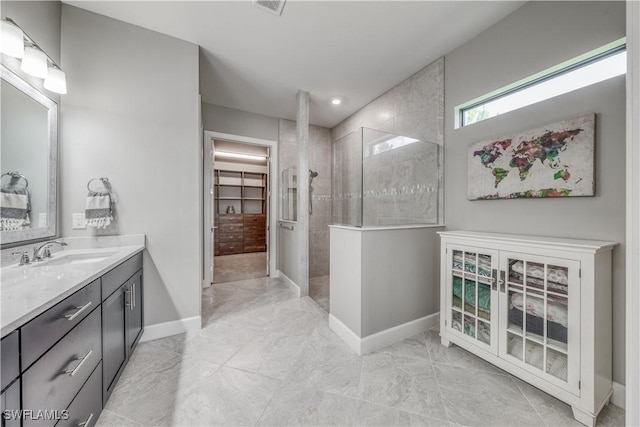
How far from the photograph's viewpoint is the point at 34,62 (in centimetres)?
145

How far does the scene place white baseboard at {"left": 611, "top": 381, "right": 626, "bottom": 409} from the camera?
53.6 inches

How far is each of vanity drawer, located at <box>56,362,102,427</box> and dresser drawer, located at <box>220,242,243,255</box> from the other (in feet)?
15.5

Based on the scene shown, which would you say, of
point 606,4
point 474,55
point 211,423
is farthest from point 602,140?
point 211,423

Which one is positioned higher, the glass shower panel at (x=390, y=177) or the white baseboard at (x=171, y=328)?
the glass shower panel at (x=390, y=177)

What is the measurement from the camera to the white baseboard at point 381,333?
6.25ft

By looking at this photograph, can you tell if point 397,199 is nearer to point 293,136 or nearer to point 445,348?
point 445,348

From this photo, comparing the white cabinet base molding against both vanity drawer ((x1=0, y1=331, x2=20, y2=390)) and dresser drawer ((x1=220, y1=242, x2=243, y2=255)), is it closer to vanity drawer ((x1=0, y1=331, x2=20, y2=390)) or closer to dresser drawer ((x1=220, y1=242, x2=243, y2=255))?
vanity drawer ((x1=0, y1=331, x2=20, y2=390))

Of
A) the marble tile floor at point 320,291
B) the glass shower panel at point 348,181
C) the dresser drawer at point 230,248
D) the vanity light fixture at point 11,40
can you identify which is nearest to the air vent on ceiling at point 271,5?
the glass shower panel at point 348,181

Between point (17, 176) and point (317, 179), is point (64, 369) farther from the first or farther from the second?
point (317, 179)

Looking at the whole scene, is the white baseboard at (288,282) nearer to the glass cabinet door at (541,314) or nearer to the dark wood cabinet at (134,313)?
the dark wood cabinet at (134,313)

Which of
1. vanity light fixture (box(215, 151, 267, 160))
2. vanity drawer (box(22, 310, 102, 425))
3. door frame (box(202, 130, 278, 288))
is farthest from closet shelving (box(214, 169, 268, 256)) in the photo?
vanity drawer (box(22, 310, 102, 425))

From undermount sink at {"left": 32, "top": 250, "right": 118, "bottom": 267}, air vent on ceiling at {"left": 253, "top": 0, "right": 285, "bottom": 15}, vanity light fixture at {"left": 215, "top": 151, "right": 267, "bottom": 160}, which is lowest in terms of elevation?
undermount sink at {"left": 32, "top": 250, "right": 118, "bottom": 267}

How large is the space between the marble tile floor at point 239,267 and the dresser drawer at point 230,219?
0.85 metres

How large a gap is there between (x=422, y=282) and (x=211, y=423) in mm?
1899
